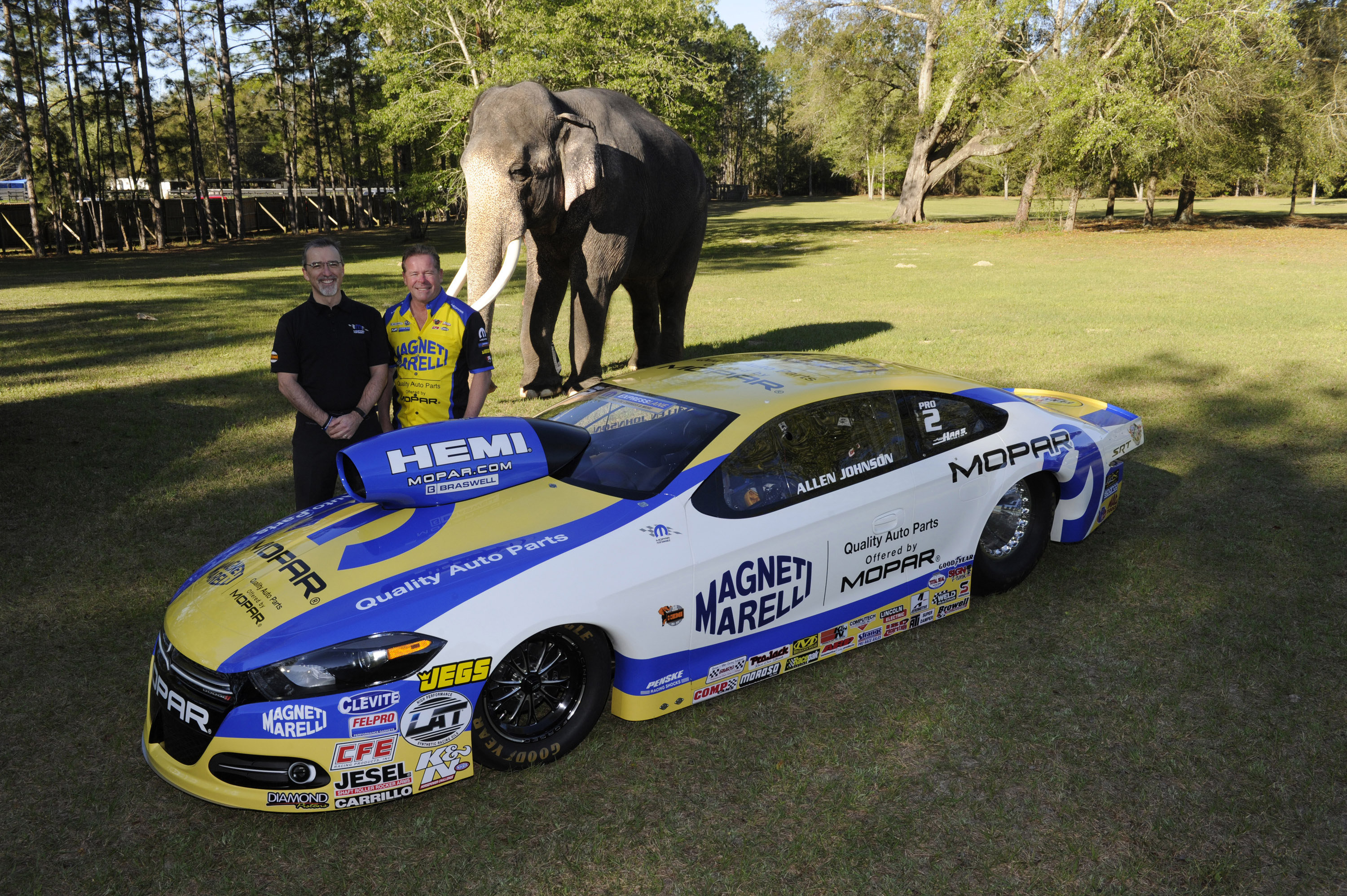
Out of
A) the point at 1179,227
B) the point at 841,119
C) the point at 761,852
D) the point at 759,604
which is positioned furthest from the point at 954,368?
the point at 841,119

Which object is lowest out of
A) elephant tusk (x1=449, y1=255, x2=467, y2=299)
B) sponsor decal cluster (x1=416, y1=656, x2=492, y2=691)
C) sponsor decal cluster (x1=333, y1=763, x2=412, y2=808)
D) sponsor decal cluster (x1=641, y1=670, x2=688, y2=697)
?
sponsor decal cluster (x1=333, y1=763, x2=412, y2=808)

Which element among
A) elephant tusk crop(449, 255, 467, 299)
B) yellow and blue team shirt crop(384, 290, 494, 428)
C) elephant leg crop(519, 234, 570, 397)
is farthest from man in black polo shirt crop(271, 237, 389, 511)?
elephant leg crop(519, 234, 570, 397)

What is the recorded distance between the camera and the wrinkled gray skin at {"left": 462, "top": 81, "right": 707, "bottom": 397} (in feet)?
27.1

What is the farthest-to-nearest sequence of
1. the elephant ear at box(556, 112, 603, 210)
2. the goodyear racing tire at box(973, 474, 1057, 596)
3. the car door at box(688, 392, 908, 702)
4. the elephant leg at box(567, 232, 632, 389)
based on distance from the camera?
the elephant leg at box(567, 232, 632, 389) < the elephant ear at box(556, 112, 603, 210) < the goodyear racing tire at box(973, 474, 1057, 596) < the car door at box(688, 392, 908, 702)

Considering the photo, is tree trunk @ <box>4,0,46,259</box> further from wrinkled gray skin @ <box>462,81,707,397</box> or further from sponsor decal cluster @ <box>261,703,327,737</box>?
sponsor decal cluster @ <box>261,703,327,737</box>

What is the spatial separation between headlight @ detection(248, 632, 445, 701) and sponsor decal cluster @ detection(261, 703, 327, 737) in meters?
0.04

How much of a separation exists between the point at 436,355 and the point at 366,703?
2.47 metres

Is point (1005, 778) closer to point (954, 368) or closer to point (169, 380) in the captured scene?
point (954, 368)

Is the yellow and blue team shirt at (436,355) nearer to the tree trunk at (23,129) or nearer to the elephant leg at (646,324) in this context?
the elephant leg at (646,324)

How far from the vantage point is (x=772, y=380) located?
4770mm

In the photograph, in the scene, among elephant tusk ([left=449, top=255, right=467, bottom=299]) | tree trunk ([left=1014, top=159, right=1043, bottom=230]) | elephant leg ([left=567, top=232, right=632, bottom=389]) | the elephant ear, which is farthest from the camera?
tree trunk ([left=1014, top=159, right=1043, bottom=230])

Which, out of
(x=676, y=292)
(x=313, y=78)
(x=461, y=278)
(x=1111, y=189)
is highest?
(x=313, y=78)

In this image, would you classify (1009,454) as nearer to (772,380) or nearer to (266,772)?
(772,380)

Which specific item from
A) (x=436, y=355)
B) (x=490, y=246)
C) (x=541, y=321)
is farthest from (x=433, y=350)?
(x=541, y=321)
